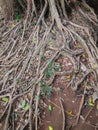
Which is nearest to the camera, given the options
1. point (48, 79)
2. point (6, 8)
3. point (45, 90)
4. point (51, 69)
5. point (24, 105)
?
point (24, 105)

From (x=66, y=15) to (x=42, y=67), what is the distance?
1468 mm

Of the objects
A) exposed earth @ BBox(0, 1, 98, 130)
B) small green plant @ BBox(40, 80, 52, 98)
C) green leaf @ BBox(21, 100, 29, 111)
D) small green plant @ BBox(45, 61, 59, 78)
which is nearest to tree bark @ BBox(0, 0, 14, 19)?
exposed earth @ BBox(0, 1, 98, 130)

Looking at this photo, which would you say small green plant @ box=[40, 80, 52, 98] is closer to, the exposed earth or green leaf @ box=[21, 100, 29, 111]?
the exposed earth

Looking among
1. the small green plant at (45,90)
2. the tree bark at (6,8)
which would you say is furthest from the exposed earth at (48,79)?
the tree bark at (6,8)

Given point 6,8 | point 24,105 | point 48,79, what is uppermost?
point 6,8

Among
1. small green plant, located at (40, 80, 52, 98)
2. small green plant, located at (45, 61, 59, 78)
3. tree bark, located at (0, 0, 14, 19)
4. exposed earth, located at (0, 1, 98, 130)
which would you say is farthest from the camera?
tree bark, located at (0, 0, 14, 19)

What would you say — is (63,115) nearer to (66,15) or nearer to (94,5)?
(66,15)

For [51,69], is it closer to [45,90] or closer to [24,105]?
[45,90]

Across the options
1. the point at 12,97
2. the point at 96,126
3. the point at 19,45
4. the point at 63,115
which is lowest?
the point at 96,126

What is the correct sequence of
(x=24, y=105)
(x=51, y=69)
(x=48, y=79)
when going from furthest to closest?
(x=51, y=69) < (x=48, y=79) < (x=24, y=105)

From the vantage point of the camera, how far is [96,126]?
4.12 metres

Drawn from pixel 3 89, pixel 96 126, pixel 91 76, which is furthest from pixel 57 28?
pixel 96 126

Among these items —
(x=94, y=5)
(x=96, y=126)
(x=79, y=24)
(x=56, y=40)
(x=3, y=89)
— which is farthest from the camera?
(x=94, y=5)

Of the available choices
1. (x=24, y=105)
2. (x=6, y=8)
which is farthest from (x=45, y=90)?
(x=6, y=8)
